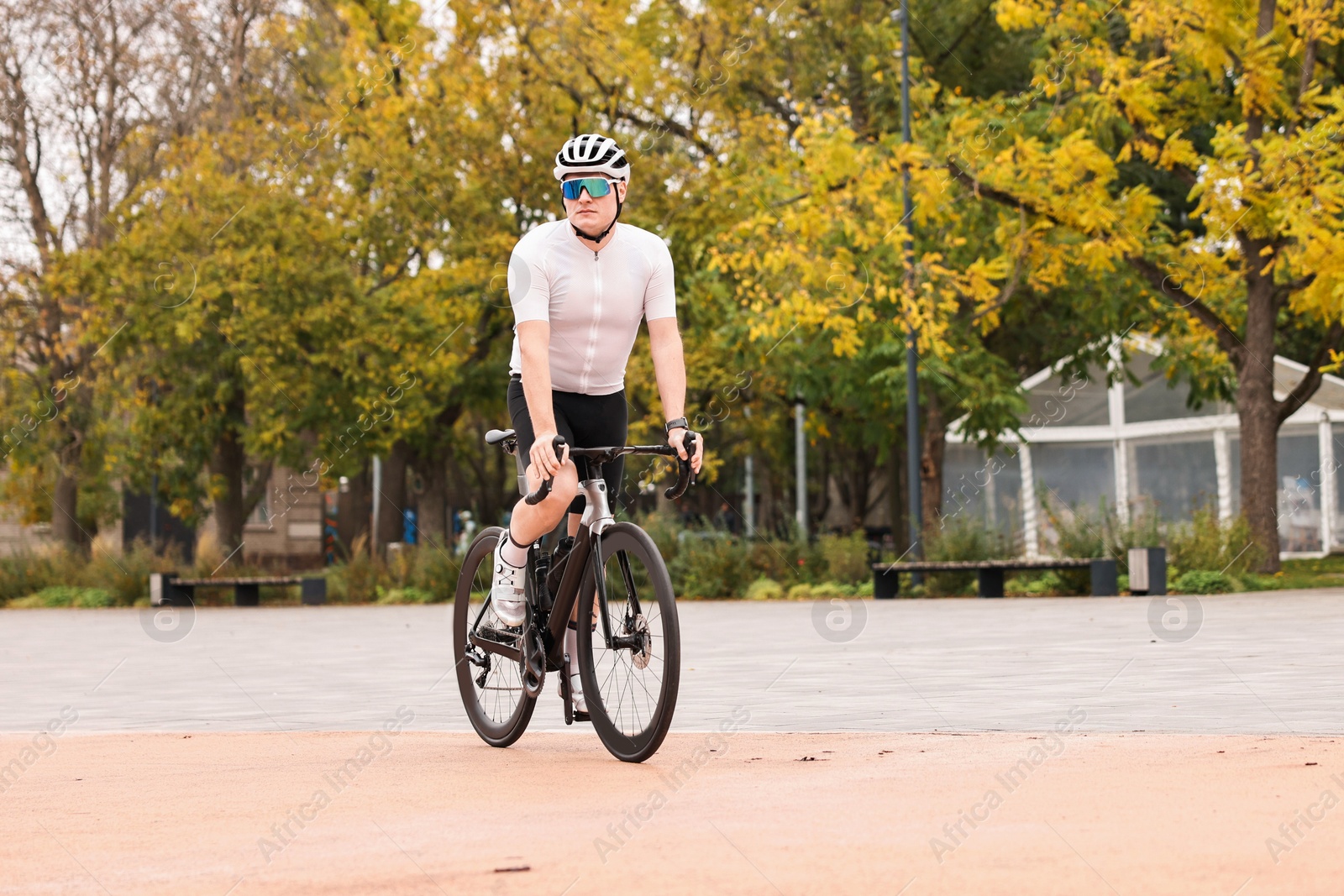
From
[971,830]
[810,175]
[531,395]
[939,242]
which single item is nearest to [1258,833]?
[971,830]

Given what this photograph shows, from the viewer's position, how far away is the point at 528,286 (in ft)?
19.3

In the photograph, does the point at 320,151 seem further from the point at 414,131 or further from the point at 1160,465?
the point at 1160,465

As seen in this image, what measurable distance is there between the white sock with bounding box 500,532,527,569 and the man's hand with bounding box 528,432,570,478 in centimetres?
70

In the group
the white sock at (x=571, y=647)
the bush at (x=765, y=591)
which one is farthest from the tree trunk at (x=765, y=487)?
the white sock at (x=571, y=647)

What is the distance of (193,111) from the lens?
29078mm

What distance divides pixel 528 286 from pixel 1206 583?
13598 millimetres

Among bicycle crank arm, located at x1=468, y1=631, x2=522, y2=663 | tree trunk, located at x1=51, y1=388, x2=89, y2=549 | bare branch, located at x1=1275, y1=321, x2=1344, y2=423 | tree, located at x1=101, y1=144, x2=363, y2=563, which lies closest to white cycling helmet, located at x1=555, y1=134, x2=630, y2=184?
bicycle crank arm, located at x1=468, y1=631, x2=522, y2=663

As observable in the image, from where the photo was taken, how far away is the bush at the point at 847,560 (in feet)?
71.3

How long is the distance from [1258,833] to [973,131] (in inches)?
686

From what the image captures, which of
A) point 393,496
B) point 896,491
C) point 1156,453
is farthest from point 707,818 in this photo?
point 896,491

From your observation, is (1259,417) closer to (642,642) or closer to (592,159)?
(592,159)

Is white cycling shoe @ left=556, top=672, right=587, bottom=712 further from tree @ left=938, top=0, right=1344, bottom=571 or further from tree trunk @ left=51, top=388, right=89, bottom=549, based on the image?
tree trunk @ left=51, top=388, right=89, bottom=549

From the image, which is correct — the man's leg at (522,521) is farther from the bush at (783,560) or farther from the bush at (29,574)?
the bush at (29,574)

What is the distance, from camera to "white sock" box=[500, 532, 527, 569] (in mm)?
6223
